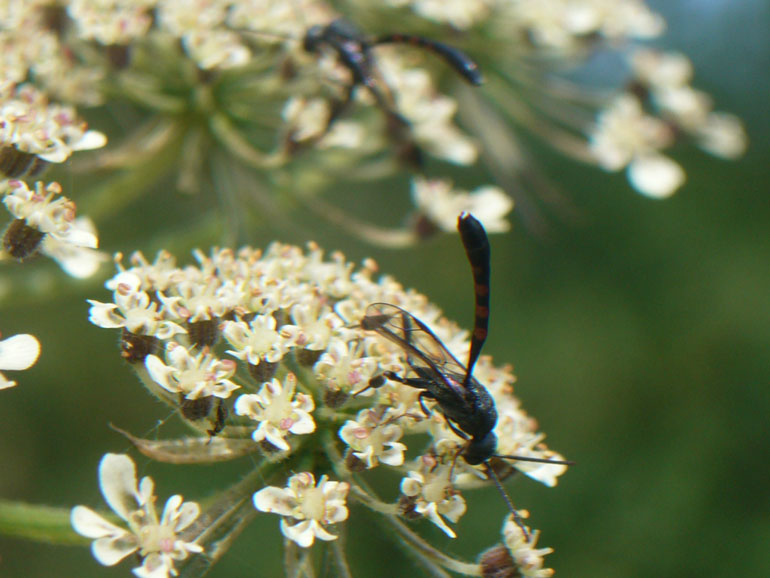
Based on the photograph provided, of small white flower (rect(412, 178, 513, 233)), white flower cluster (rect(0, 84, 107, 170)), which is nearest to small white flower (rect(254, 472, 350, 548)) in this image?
white flower cluster (rect(0, 84, 107, 170))

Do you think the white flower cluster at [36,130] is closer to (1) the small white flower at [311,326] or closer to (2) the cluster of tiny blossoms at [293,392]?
(2) the cluster of tiny blossoms at [293,392]

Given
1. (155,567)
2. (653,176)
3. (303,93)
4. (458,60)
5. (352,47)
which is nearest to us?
(155,567)

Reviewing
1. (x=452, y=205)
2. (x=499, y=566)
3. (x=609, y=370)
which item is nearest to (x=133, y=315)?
(x=499, y=566)

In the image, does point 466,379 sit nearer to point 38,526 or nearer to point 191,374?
point 191,374

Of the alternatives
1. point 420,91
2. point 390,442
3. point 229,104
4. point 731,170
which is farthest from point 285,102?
point 731,170

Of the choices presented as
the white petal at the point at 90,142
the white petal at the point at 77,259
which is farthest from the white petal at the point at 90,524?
the white petal at the point at 90,142
